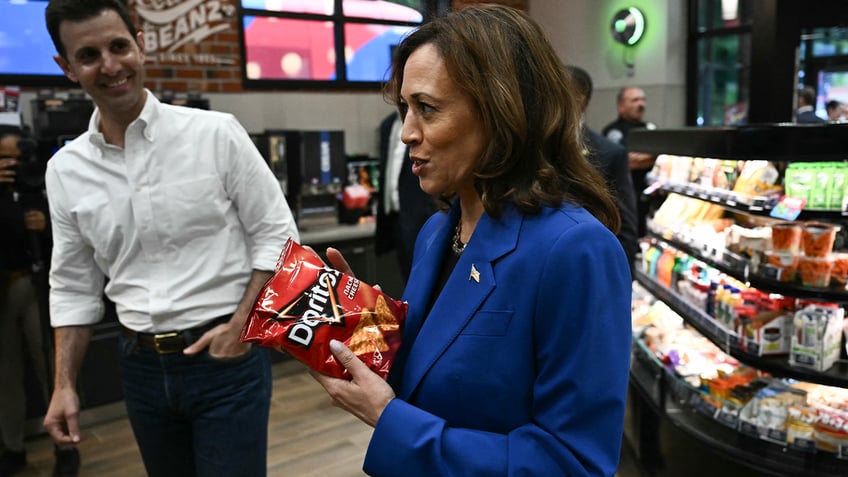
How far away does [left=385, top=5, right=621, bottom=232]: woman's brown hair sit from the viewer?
3.61ft

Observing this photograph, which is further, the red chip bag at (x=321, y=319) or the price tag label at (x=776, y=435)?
the price tag label at (x=776, y=435)

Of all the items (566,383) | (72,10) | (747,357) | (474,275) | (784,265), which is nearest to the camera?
(566,383)

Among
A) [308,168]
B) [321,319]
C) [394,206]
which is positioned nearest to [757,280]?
[321,319]

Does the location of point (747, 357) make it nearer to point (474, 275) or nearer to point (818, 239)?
point (818, 239)

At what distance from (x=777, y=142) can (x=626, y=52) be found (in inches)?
216

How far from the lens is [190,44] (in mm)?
5223

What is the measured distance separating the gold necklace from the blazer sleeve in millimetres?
239

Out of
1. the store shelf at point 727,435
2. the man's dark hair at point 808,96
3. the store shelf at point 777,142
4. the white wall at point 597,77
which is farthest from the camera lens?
the man's dark hair at point 808,96

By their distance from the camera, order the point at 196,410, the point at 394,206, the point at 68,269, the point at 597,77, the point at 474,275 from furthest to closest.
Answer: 1. the point at 597,77
2. the point at 394,206
3. the point at 68,269
4. the point at 196,410
5. the point at 474,275

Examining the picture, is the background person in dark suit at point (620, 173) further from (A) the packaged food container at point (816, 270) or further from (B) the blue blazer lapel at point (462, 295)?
(B) the blue blazer lapel at point (462, 295)

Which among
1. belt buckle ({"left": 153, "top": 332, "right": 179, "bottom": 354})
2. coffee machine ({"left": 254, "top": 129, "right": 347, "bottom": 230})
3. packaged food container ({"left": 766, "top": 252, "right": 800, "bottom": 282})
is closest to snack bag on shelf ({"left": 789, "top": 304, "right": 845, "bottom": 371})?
packaged food container ({"left": 766, "top": 252, "right": 800, "bottom": 282})

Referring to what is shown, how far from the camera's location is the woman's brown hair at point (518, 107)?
1.10 metres

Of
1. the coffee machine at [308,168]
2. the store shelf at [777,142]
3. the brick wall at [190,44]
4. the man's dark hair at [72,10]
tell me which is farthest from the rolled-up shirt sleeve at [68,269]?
the brick wall at [190,44]

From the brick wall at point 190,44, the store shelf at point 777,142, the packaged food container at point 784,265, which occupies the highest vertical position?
the brick wall at point 190,44
